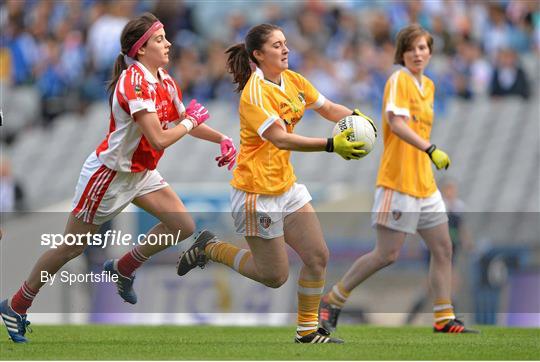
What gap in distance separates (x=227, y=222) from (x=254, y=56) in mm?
5310

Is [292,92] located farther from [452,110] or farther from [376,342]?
[452,110]

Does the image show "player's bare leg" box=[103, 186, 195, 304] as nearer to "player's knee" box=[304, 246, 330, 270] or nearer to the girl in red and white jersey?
the girl in red and white jersey

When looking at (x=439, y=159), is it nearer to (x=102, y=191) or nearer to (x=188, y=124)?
(x=188, y=124)

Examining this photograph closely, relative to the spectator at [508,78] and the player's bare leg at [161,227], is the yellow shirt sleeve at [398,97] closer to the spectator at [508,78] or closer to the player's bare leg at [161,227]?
the player's bare leg at [161,227]

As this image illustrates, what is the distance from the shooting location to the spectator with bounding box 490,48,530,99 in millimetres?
17609

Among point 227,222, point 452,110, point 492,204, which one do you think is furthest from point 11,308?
point 452,110

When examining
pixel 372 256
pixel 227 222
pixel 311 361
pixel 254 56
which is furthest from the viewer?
pixel 227 222

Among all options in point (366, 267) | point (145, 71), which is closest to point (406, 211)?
point (366, 267)

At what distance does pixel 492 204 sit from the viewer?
1625 centimetres

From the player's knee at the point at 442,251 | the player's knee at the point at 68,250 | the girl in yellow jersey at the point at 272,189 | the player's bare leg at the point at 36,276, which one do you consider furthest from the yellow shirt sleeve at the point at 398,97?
the player's knee at the point at 68,250

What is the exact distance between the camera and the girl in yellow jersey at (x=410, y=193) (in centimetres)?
1116

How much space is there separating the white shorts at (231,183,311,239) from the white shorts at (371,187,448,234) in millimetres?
1613

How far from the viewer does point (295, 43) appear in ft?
62.8

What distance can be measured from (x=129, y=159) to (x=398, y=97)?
245 cm
